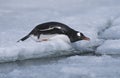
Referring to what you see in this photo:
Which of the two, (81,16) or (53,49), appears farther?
(81,16)

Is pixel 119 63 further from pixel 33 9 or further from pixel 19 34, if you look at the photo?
pixel 33 9

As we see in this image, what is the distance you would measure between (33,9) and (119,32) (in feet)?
7.79

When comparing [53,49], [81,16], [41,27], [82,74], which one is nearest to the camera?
[82,74]

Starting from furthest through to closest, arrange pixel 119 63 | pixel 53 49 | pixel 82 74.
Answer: pixel 53 49
pixel 119 63
pixel 82 74

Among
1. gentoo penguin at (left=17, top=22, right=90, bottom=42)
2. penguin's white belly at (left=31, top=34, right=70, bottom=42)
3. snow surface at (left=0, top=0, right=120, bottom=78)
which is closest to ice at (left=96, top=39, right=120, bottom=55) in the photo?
snow surface at (left=0, top=0, right=120, bottom=78)

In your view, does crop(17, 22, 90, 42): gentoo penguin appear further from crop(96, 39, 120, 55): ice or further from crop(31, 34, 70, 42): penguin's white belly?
crop(96, 39, 120, 55): ice

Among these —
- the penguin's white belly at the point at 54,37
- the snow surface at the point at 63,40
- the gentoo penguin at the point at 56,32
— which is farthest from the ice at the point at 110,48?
the penguin's white belly at the point at 54,37

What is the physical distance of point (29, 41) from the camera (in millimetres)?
5895

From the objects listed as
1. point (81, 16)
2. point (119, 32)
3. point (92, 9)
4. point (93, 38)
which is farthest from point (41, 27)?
point (92, 9)

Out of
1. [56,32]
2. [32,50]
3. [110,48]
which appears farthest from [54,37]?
[110,48]

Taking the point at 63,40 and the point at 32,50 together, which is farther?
the point at 63,40

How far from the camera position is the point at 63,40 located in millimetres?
5941

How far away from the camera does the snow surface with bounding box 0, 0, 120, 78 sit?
4941mm

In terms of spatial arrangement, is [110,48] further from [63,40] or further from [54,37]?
[54,37]
